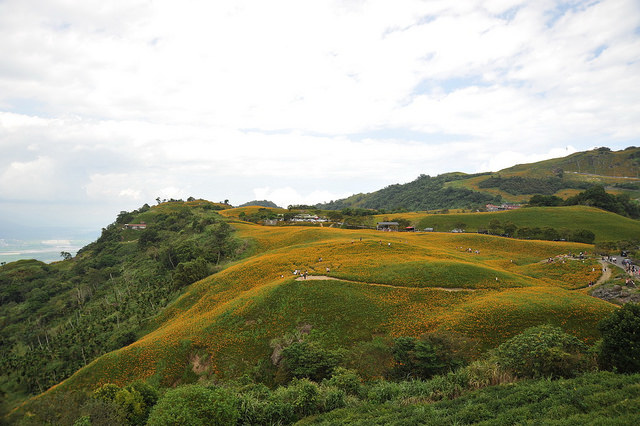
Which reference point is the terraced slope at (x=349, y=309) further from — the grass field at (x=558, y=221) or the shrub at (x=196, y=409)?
the grass field at (x=558, y=221)

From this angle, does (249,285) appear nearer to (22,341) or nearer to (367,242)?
(367,242)

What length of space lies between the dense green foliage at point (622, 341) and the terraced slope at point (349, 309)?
912cm

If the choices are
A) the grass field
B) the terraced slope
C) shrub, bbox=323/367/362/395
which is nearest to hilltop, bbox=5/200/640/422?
the terraced slope

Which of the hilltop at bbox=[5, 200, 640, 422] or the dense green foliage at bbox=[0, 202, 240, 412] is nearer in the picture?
the hilltop at bbox=[5, 200, 640, 422]

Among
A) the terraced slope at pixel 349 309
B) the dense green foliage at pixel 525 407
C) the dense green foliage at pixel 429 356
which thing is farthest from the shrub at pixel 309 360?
the dense green foliage at pixel 525 407

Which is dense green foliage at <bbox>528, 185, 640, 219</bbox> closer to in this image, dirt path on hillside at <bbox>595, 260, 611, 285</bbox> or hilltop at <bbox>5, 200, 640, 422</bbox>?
hilltop at <bbox>5, 200, 640, 422</bbox>

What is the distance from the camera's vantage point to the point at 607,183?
189m

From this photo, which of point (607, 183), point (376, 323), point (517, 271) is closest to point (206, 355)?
point (376, 323)

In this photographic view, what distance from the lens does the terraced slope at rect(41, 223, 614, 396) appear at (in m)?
29.6

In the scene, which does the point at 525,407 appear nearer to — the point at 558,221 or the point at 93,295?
the point at 558,221

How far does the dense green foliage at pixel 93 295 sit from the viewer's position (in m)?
52.9

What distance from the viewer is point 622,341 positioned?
57.8 ft

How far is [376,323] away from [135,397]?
75.0 feet

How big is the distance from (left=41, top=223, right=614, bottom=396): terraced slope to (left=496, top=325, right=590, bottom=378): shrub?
6.56m
